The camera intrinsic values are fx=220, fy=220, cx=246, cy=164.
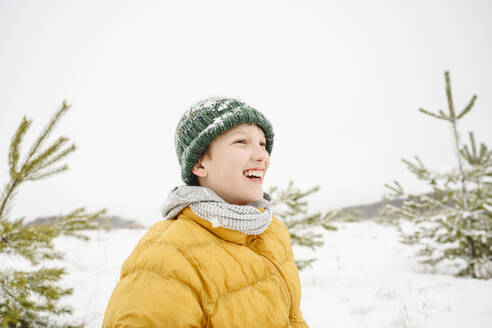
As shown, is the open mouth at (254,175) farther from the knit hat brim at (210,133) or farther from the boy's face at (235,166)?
the knit hat brim at (210,133)

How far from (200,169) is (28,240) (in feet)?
5.83

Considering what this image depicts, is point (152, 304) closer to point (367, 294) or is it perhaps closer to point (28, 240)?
point (28, 240)

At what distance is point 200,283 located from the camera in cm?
110

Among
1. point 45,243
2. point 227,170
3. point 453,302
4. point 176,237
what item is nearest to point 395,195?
point 453,302

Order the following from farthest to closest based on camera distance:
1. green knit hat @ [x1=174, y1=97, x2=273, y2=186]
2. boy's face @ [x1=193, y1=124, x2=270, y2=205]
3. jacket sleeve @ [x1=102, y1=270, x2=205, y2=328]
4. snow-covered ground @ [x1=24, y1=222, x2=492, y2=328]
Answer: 1. snow-covered ground @ [x1=24, y1=222, x2=492, y2=328]
2. green knit hat @ [x1=174, y1=97, x2=273, y2=186]
3. boy's face @ [x1=193, y1=124, x2=270, y2=205]
4. jacket sleeve @ [x1=102, y1=270, x2=205, y2=328]

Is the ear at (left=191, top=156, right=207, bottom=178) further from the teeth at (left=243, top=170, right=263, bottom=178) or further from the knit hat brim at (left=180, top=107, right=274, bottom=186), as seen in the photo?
the teeth at (left=243, top=170, right=263, bottom=178)

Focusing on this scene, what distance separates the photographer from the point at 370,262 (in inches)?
226

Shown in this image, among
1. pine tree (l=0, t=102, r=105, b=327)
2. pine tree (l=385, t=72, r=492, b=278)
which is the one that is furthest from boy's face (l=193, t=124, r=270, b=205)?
pine tree (l=385, t=72, r=492, b=278)

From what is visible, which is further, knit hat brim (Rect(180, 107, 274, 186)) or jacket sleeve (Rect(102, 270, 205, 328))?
knit hat brim (Rect(180, 107, 274, 186))

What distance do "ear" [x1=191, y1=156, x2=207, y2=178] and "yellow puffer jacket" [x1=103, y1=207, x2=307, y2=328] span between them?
345mm

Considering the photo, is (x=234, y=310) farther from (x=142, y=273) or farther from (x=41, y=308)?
(x=41, y=308)

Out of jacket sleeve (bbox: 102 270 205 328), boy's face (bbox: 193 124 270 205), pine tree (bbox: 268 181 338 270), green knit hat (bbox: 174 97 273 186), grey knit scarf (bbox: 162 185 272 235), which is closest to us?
jacket sleeve (bbox: 102 270 205 328)

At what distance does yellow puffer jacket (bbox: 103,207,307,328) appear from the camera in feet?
3.05

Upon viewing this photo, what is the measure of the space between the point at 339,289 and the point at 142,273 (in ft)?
13.7
